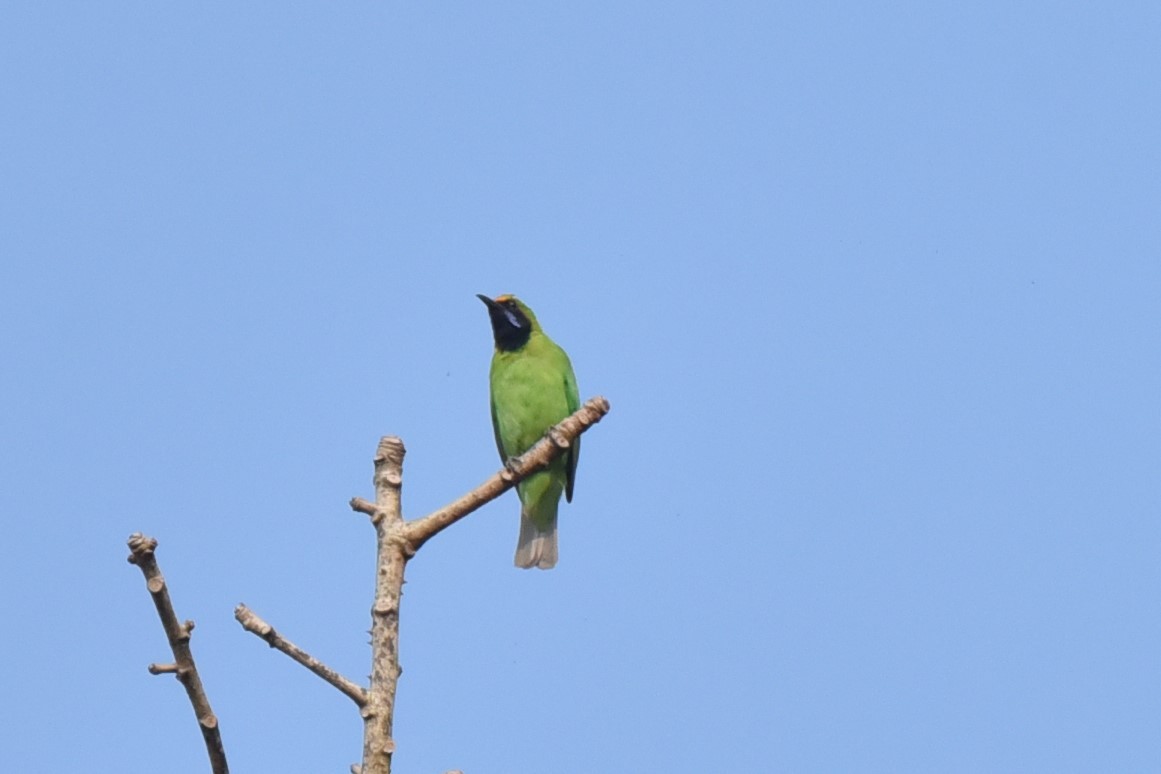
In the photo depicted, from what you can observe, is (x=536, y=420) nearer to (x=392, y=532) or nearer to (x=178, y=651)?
(x=392, y=532)

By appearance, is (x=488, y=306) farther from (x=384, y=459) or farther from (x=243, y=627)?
(x=243, y=627)

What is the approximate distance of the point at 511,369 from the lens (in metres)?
9.51

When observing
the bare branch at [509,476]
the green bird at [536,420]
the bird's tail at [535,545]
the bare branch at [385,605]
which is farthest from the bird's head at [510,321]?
the bare branch at [385,605]

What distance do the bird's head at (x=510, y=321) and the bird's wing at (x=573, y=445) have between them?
0.46 m

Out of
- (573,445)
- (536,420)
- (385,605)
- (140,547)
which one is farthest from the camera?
(573,445)

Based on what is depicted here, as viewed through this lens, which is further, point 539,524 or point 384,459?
point 539,524

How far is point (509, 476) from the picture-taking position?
17.8ft

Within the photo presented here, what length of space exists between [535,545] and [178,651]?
17.3ft

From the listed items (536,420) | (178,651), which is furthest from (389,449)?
(536,420)

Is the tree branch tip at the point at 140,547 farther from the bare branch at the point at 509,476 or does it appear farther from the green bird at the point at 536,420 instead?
the green bird at the point at 536,420

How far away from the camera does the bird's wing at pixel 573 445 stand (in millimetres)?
9422

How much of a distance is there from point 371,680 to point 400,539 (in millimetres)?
568

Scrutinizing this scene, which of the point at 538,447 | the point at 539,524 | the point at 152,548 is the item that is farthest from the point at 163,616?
the point at 539,524

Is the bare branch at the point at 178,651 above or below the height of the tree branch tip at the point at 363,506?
below
